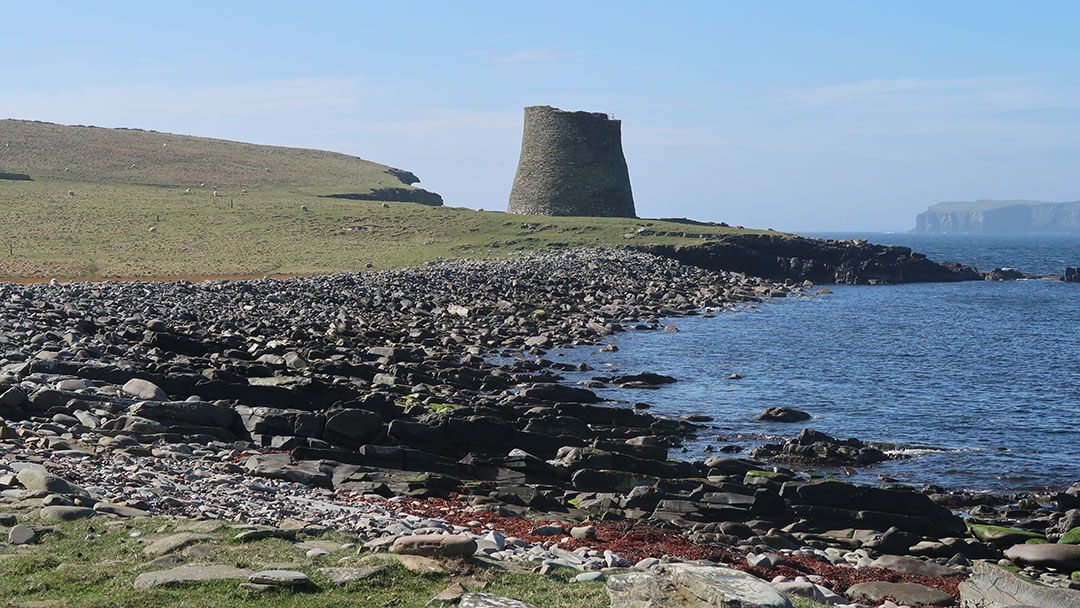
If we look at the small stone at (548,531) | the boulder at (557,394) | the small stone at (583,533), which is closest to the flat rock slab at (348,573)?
the small stone at (548,531)

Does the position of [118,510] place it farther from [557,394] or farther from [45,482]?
[557,394]

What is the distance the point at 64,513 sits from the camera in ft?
32.2

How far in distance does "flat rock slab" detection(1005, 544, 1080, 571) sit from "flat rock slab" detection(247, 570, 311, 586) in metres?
9.38

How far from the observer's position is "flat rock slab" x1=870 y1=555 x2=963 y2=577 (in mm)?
12078

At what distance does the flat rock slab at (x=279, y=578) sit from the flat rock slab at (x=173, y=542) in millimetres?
1158

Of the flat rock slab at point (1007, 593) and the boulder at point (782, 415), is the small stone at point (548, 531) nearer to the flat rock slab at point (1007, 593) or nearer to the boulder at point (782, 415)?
the flat rock slab at point (1007, 593)

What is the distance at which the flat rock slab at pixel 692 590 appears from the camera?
7.26 meters

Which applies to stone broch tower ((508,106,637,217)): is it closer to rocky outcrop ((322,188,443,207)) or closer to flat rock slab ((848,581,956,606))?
rocky outcrop ((322,188,443,207))

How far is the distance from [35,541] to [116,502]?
5.28ft

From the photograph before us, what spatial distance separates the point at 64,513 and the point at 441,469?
620 centimetres

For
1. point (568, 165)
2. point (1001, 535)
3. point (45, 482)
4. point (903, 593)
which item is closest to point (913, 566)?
point (903, 593)

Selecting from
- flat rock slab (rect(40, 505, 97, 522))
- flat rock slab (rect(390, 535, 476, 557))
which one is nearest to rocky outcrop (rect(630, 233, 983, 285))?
flat rock slab (rect(40, 505, 97, 522))

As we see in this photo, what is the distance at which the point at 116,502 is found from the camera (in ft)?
35.0

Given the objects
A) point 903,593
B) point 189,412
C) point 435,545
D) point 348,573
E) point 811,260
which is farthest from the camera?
point 811,260
